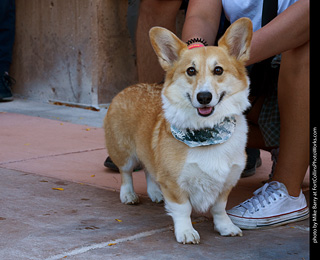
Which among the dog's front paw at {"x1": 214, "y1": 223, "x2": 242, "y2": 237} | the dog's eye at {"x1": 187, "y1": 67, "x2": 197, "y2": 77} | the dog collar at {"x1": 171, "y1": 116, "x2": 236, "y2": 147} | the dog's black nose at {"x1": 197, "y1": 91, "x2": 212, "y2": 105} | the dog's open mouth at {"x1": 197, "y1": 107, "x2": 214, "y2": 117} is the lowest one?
the dog's front paw at {"x1": 214, "y1": 223, "x2": 242, "y2": 237}

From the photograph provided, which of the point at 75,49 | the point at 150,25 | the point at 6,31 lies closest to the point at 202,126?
the point at 150,25

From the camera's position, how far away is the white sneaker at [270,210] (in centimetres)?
283

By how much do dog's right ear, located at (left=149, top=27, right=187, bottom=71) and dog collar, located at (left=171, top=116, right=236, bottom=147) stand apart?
1.25ft

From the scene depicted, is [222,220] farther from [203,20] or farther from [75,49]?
[75,49]

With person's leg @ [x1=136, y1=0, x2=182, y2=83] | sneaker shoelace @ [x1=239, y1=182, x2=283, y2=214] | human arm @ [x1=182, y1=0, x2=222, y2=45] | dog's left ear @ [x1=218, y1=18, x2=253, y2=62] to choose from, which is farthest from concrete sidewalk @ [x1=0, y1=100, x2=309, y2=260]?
human arm @ [x1=182, y1=0, x2=222, y2=45]

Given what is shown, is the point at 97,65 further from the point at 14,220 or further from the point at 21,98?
the point at 14,220

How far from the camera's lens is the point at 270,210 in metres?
2.86

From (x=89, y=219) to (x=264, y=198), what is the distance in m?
0.92

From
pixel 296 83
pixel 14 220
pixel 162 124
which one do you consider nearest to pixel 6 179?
pixel 14 220

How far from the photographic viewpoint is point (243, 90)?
266 centimetres

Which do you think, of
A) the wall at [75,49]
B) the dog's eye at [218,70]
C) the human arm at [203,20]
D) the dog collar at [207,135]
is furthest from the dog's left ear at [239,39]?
the wall at [75,49]

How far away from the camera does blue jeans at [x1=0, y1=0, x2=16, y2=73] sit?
6.84 m

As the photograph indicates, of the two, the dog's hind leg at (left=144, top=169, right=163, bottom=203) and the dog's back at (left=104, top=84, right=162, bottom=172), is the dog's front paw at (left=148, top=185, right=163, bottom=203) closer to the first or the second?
the dog's hind leg at (left=144, top=169, right=163, bottom=203)

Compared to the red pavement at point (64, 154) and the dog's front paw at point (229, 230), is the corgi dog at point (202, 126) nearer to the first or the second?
the dog's front paw at point (229, 230)
